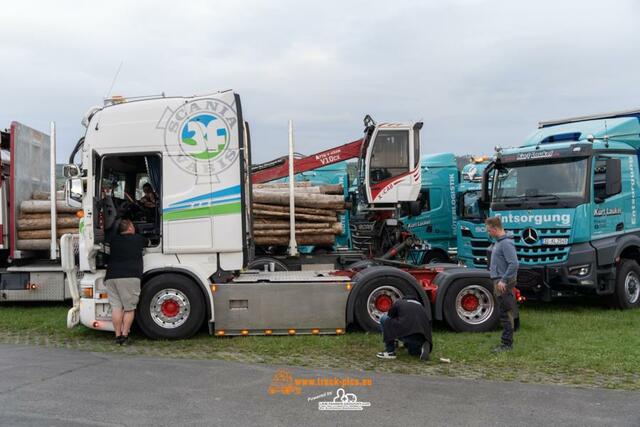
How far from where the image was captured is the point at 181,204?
8.22m

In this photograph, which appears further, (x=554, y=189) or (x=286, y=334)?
(x=554, y=189)

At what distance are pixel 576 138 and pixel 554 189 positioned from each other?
1.74 metres


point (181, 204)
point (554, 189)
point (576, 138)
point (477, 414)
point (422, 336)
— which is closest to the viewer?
point (477, 414)

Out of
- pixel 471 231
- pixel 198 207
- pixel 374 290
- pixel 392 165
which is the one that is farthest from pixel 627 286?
pixel 198 207

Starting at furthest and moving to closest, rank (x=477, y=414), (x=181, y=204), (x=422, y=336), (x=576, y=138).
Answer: (x=576, y=138), (x=181, y=204), (x=422, y=336), (x=477, y=414)

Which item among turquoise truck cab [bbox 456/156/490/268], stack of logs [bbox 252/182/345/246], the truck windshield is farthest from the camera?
turquoise truck cab [bbox 456/156/490/268]

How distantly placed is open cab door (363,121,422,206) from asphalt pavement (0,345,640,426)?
516 centimetres

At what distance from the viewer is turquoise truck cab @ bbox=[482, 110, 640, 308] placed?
33.8ft

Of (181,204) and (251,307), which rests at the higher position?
(181,204)

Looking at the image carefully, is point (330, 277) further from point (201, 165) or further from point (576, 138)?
point (576, 138)

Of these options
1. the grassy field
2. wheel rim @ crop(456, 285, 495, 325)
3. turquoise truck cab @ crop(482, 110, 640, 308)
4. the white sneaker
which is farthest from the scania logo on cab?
turquoise truck cab @ crop(482, 110, 640, 308)

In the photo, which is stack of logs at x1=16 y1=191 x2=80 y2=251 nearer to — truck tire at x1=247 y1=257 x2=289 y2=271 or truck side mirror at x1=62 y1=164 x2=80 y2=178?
truck side mirror at x1=62 y1=164 x2=80 y2=178

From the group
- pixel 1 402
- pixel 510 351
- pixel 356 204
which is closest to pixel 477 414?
pixel 510 351

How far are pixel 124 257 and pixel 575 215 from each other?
290 inches
